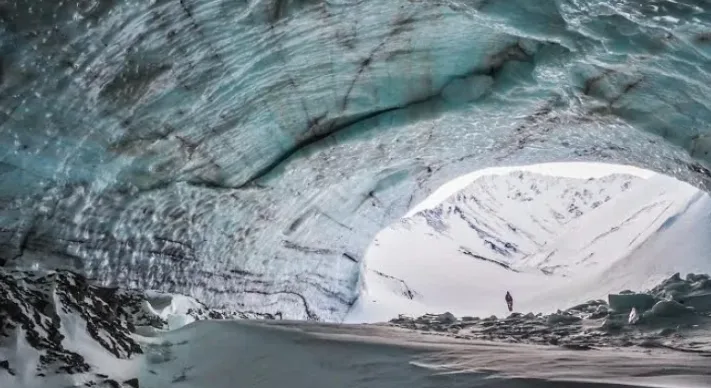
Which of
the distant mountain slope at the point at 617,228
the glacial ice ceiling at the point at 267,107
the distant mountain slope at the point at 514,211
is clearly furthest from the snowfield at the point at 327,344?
the distant mountain slope at the point at 514,211

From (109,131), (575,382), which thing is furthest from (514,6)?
(109,131)

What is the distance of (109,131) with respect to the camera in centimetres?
409

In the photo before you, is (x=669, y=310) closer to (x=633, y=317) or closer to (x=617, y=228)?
(x=633, y=317)

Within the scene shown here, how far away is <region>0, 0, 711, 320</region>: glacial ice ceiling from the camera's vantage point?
3.50 meters

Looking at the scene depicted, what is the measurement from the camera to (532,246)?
21312 millimetres

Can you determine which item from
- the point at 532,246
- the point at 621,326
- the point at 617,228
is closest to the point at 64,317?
the point at 621,326

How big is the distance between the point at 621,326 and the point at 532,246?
17.5 m

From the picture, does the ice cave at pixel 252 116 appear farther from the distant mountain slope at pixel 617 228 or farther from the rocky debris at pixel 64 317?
the distant mountain slope at pixel 617 228

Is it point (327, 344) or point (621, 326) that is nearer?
point (327, 344)

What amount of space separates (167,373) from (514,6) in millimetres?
3219

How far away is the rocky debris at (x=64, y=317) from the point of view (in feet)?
10.1

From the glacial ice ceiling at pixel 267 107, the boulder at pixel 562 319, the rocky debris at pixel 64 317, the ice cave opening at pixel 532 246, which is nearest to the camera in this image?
the rocky debris at pixel 64 317

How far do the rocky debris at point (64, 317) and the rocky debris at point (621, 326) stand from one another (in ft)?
7.98

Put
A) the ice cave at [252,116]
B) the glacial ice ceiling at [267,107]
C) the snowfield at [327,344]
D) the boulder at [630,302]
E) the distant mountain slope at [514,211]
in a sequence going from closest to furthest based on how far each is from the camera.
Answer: the snowfield at [327,344]
the ice cave at [252,116]
the glacial ice ceiling at [267,107]
the boulder at [630,302]
the distant mountain slope at [514,211]
